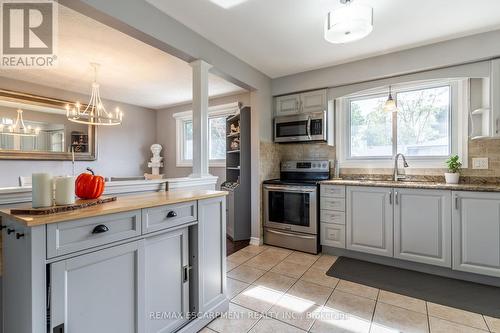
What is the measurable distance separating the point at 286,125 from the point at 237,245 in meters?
1.90

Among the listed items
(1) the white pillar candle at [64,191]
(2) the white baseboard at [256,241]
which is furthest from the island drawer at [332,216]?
(1) the white pillar candle at [64,191]

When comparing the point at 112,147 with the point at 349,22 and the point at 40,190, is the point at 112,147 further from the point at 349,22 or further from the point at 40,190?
the point at 349,22

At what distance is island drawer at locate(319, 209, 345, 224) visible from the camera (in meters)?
2.94

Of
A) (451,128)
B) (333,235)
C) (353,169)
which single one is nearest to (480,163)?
(451,128)

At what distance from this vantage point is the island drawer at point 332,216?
116 inches

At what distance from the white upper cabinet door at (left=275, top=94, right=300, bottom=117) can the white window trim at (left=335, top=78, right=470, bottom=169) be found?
1.91 feet

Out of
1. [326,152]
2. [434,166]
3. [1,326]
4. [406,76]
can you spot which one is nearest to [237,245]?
[326,152]

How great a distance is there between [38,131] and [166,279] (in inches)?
148

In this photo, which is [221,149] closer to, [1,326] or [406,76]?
[406,76]

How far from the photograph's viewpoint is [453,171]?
264cm

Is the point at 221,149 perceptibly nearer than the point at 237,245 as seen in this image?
No

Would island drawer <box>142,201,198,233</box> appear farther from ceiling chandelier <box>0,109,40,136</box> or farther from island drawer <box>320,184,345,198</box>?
ceiling chandelier <box>0,109,40,136</box>

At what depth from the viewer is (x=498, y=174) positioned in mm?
2557

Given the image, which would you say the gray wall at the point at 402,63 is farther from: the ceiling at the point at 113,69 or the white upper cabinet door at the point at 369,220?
the white upper cabinet door at the point at 369,220
